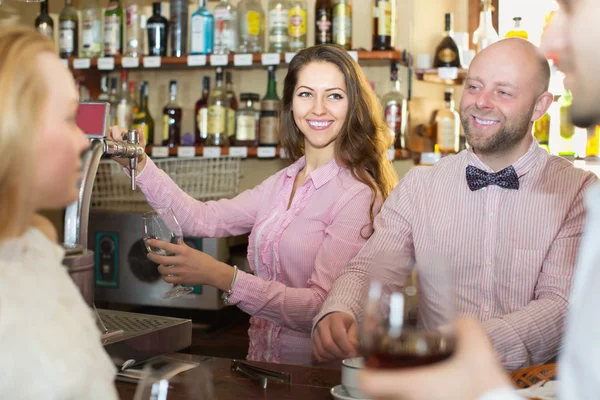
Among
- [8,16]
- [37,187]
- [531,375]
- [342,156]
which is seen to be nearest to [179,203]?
[342,156]

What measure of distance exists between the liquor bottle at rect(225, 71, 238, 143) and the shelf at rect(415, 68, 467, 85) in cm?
91

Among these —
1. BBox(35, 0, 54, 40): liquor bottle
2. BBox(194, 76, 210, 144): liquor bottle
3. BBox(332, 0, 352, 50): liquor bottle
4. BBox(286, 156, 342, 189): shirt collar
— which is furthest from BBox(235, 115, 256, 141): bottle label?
BBox(286, 156, 342, 189): shirt collar

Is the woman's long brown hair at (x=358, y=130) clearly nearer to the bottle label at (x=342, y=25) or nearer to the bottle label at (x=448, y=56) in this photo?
the bottle label at (x=342, y=25)

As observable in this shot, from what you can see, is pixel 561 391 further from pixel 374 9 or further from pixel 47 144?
pixel 374 9

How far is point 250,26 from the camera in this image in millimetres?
3371

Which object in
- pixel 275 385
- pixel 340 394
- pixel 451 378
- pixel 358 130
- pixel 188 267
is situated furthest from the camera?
pixel 358 130

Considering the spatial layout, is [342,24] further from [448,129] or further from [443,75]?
[448,129]

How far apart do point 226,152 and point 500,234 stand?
1718 millimetres

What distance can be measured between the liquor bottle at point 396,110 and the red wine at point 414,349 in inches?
102

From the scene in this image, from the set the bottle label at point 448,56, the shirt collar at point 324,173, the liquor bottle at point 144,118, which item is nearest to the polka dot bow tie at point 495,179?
the shirt collar at point 324,173

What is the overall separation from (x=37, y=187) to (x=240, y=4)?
9.55ft

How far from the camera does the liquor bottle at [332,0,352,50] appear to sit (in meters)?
3.13

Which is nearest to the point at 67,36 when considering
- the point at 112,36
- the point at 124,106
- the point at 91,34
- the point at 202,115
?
the point at 91,34

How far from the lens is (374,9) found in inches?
126
